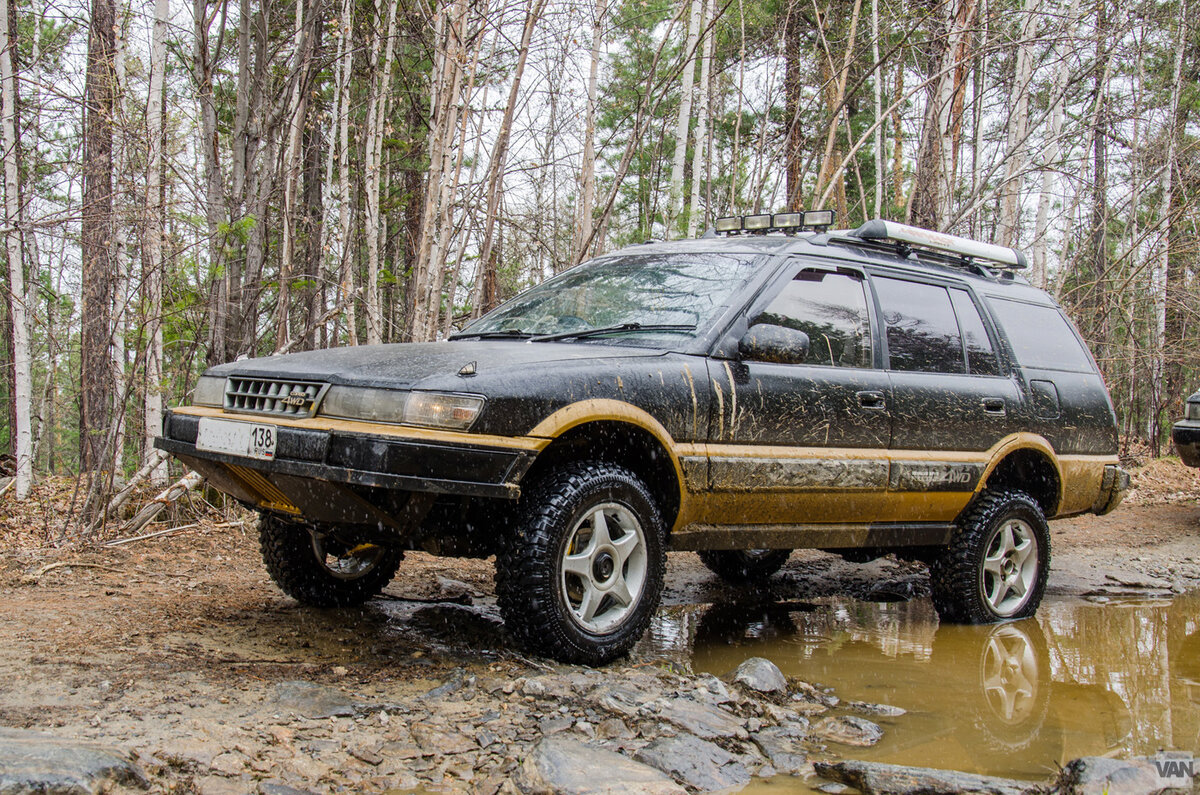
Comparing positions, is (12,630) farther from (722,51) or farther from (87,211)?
(722,51)

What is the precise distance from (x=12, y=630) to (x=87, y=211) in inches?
201

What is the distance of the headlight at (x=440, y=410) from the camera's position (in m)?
3.17

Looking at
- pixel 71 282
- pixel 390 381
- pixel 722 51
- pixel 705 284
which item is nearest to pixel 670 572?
pixel 705 284

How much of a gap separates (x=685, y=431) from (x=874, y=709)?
4.15 ft

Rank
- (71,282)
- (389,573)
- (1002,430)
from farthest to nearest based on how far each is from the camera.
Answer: (71,282) < (1002,430) < (389,573)

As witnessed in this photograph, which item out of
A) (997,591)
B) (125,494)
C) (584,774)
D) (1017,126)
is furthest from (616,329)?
(1017,126)

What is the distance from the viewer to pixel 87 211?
7840mm

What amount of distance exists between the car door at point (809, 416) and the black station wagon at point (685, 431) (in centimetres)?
1

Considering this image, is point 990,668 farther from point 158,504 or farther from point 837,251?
point 158,504

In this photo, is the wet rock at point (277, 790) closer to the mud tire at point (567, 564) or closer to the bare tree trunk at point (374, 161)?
the mud tire at point (567, 564)

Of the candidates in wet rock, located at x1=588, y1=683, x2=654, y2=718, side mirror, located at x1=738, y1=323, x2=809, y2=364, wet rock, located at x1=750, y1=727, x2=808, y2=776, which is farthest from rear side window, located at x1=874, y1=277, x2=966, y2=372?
wet rock, located at x1=588, y1=683, x2=654, y2=718

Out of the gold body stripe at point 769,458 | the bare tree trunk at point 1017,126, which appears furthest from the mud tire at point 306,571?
the bare tree trunk at point 1017,126

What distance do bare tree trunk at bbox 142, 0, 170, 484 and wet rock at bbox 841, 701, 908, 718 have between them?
509 cm

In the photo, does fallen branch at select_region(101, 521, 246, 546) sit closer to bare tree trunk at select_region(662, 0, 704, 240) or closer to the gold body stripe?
the gold body stripe
